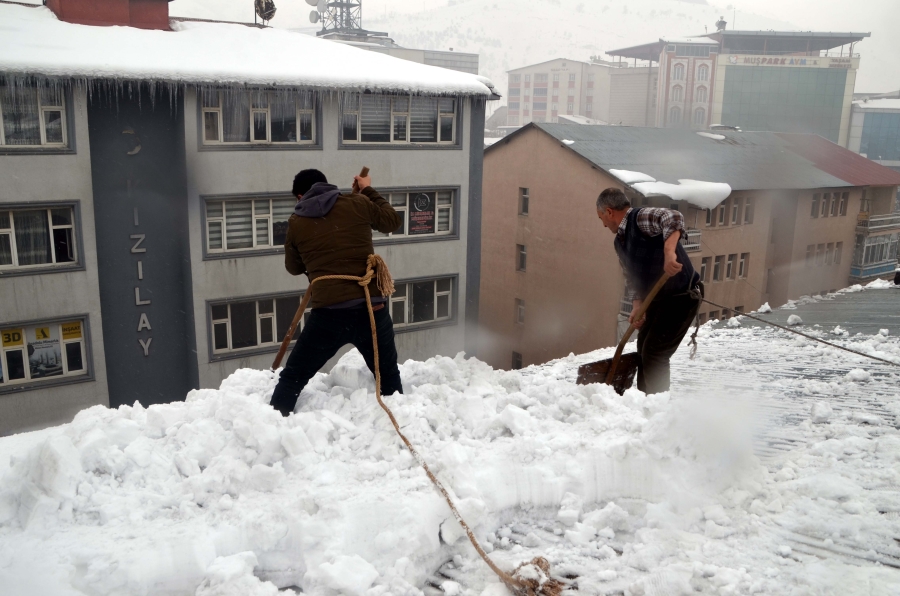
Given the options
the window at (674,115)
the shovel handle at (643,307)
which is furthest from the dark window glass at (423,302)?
the window at (674,115)

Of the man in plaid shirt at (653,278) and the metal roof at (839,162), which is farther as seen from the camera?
the metal roof at (839,162)

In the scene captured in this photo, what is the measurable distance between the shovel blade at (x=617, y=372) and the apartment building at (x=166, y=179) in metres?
12.7

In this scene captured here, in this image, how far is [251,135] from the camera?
17.4m

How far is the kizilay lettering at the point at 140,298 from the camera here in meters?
16.9

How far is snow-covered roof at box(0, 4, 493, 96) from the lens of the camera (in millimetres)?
14828

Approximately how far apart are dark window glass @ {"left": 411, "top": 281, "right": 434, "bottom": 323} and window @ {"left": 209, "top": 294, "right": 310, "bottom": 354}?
354cm

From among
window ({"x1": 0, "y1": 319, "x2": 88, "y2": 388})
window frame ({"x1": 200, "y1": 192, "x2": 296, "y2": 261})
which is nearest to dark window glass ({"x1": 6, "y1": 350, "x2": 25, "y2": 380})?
window ({"x1": 0, "y1": 319, "x2": 88, "y2": 388})

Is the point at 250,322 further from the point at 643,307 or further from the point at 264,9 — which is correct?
the point at 643,307

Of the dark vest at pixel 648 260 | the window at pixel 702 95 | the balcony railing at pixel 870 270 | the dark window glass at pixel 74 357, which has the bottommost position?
the balcony railing at pixel 870 270

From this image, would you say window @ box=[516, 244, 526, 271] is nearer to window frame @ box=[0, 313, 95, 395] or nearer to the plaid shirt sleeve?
window frame @ box=[0, 313, 95, 395]

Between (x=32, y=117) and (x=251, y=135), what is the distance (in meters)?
4.54

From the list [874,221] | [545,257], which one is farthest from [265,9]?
[874,221]

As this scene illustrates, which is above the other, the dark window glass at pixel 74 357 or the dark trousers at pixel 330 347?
the dark trousers at pixel 330 347

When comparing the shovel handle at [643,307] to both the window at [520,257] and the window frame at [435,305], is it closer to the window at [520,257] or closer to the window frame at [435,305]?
the window frame at [435,305]
